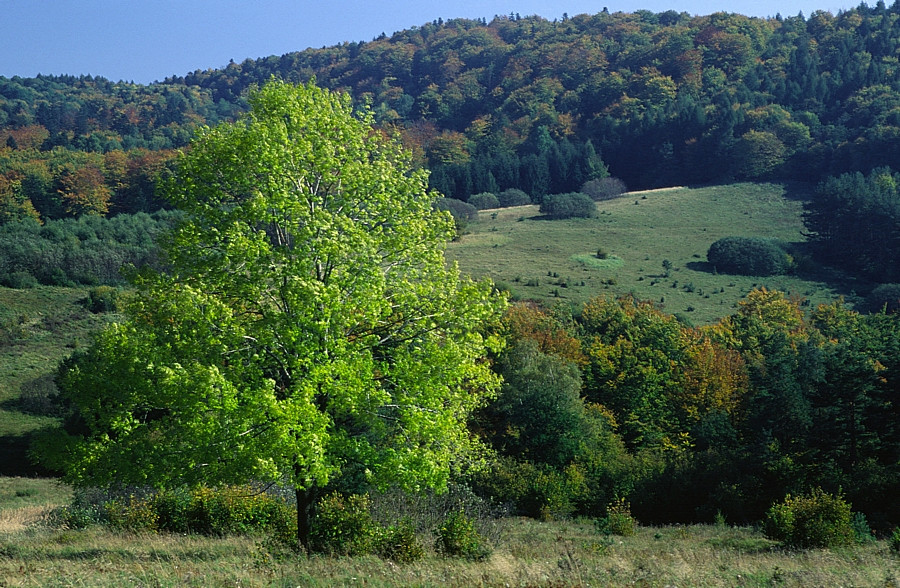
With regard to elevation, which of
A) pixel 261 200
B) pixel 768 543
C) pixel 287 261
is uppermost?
pixel 261 200

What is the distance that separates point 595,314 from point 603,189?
81.0 metres

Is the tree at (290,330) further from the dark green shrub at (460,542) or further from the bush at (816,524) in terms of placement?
Result: the bush at (816,524)

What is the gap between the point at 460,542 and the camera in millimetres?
17125

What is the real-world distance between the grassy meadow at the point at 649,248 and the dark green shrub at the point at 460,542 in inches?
2517

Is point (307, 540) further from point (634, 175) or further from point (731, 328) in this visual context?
point (634, 175)

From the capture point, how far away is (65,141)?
172750 mm

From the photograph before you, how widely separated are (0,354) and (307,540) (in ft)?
253

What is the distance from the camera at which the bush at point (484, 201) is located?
5630 inches

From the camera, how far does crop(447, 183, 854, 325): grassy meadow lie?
298 ft

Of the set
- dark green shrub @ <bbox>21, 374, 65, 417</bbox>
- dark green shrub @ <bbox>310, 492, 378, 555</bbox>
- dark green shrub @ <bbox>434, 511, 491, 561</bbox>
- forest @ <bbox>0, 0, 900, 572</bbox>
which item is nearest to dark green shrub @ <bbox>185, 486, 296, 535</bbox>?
forest @ <bbox>0, 0, 900, 572</bbox>

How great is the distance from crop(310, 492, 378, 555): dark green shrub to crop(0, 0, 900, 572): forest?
42.4 inches

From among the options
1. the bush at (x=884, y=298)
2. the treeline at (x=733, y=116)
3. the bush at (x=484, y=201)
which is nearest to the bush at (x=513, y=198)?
the bush at (x=484, y=201)

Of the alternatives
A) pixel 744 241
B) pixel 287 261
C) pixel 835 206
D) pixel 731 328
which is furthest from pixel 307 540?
pixel 835 206

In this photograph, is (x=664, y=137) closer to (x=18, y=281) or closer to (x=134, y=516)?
(x=18, y=281)
